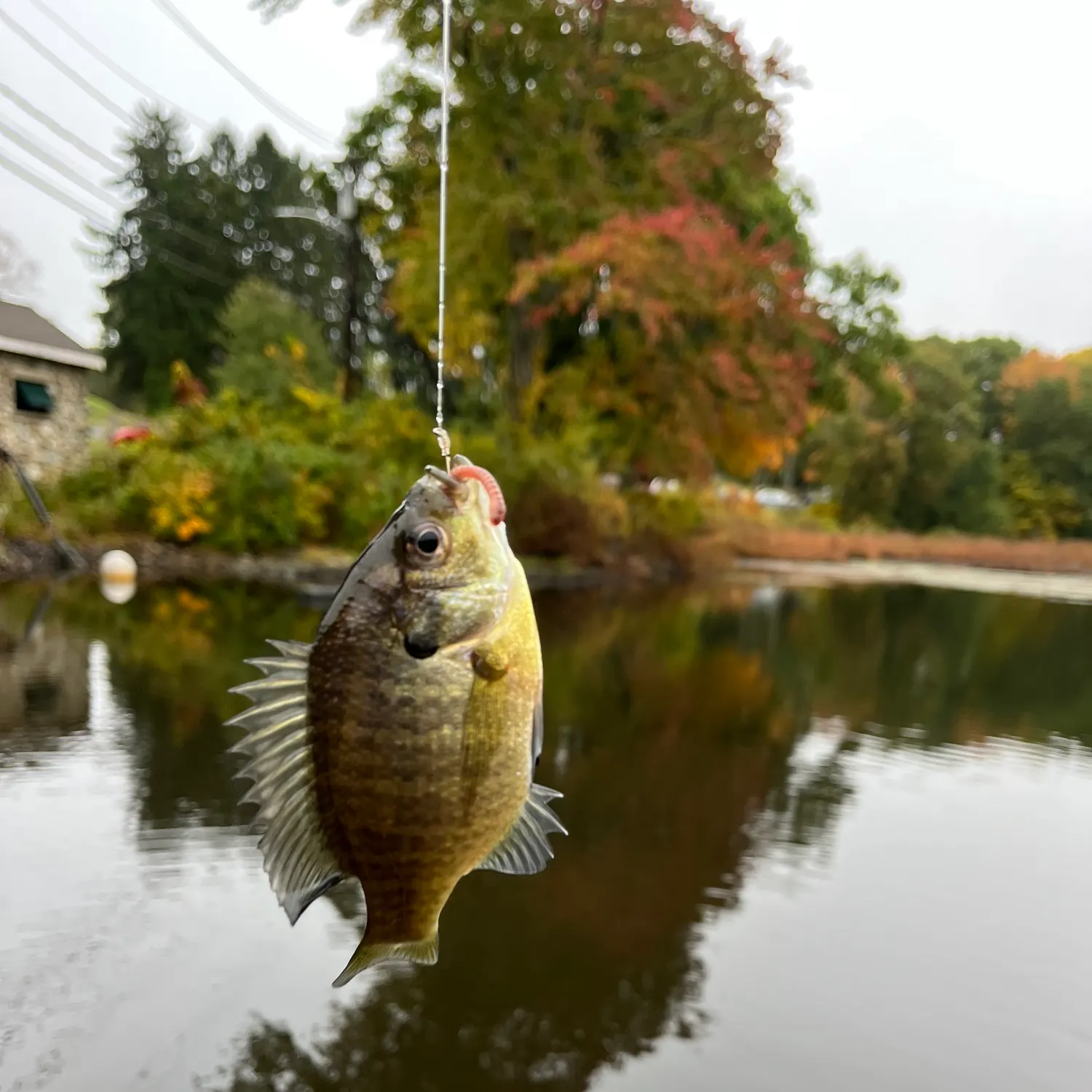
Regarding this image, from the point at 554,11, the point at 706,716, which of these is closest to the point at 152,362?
the point at 554,11

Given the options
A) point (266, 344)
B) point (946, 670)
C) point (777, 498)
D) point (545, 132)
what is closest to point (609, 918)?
point (946, 670)

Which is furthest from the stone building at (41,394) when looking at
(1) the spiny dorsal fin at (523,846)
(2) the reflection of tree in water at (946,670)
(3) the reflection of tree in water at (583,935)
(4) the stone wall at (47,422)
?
(1) the spiny dorsal fin at (523,846)

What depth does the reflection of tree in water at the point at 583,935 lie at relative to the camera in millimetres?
2979

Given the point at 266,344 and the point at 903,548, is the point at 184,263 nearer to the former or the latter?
the point at 266,344

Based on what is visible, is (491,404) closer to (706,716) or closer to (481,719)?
(706,716)

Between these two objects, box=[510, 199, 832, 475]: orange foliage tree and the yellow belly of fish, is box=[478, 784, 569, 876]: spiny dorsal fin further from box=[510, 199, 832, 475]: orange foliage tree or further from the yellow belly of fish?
box=[510, 199, 832, 475]: orange foliage tree

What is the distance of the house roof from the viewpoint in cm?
1623

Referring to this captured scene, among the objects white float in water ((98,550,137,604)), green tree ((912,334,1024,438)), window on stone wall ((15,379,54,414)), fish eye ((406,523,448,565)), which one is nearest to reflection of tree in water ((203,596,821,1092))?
fish eye ((406,523,448,565))

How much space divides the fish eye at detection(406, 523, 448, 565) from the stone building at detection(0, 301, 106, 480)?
17.2 m

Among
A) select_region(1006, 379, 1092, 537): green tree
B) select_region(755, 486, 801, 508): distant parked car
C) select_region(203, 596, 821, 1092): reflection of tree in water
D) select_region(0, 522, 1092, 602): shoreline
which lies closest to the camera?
select_region(203, 596, 821, 1092): reflection of tree in water

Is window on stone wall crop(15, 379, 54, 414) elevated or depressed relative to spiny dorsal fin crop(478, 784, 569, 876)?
elevated

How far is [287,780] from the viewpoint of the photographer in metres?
1.21

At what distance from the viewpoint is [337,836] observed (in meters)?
1.21

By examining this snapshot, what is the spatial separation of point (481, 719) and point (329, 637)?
0.24 meters
